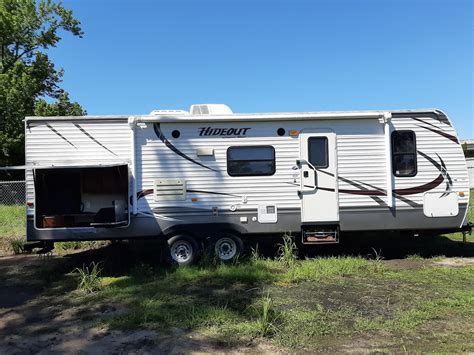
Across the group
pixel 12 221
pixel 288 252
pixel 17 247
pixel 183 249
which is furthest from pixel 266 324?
pixel 12 221

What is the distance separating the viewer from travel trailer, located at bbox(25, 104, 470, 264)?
8047mm

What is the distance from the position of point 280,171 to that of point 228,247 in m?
1.68

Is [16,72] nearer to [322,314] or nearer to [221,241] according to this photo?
[221,241]

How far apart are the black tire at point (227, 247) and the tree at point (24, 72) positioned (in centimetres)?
1737

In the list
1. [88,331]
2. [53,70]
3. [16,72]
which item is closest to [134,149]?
[88,331]

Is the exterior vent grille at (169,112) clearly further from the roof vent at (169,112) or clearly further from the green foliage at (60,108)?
the green foliage at (60,108)

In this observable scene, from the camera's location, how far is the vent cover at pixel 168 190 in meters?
8.05

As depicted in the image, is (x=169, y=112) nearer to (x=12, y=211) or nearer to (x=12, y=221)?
(x=12, y=221)

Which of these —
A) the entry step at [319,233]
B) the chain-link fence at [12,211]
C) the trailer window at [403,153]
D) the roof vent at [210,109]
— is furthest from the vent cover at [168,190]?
the chain-link fence at [12,211]

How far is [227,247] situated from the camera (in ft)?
27.2

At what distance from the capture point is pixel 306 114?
26.8 ft

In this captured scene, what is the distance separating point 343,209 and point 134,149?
3.90 m

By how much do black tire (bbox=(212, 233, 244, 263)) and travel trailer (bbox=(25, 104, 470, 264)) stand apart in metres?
0.03

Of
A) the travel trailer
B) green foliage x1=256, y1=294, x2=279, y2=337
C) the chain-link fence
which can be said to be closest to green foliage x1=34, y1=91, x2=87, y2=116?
the chain-link fence
